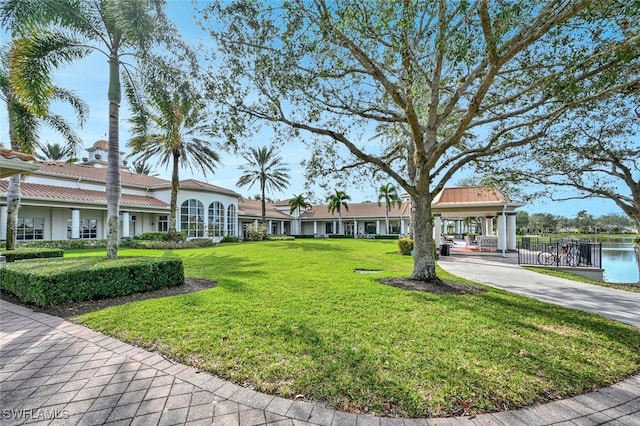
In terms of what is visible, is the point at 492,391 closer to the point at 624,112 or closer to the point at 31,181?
the point at 624,112

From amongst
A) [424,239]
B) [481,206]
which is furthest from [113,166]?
[481,206]

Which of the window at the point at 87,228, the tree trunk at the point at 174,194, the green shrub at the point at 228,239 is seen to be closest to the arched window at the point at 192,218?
the green shrub at the point at 228,239

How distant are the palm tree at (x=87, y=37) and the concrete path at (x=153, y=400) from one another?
5760mm

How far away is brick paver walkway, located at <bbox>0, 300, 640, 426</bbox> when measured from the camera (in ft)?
8.39

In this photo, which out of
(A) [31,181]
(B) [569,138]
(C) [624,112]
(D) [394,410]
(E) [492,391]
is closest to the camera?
(D) [394,410]

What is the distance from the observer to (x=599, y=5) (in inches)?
205

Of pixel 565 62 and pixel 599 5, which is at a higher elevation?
pixel 599 5

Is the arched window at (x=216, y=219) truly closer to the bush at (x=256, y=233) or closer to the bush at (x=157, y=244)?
the bush at (x=256, y=233)

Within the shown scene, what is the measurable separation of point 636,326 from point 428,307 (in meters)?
3.65

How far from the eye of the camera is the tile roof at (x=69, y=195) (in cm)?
1834

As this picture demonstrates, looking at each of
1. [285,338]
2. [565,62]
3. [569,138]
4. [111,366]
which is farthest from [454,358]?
[569,138]

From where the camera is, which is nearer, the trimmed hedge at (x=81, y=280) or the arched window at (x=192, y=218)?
the trimmed hedge at (x=81, y=280)

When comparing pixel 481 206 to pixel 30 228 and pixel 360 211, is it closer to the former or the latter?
pixel 360 211

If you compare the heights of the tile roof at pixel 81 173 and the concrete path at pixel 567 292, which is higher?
the tile roof at pixel 81 173
